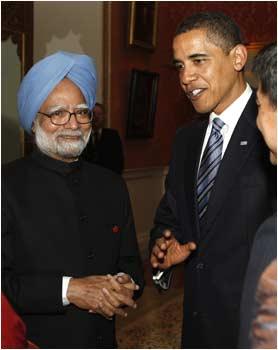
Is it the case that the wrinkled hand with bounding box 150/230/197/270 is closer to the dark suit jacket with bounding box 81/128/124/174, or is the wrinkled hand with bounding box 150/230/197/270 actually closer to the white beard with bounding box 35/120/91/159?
the white beard with bounding box 35/120/91/159

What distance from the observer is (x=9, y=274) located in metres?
1.87

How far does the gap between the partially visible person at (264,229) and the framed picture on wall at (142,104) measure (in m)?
5.39

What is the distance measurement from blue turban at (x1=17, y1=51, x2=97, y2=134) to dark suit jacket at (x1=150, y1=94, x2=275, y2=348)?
25.9 inches

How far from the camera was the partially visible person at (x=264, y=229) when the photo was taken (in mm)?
1162

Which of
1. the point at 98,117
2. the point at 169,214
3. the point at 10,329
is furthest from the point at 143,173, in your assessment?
the point at 10,329

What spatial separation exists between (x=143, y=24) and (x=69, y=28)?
130 cm

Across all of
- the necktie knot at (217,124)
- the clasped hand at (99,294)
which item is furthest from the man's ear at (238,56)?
the clasped hand at (99,294)

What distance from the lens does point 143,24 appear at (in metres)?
6.66

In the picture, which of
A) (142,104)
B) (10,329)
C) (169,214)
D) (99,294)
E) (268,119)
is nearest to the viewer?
(268,119)

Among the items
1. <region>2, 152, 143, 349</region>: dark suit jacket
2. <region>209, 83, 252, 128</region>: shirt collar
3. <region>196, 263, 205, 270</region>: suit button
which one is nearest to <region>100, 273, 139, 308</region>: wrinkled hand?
<region>2, 152, 143, 349</region>: dark suit jacket

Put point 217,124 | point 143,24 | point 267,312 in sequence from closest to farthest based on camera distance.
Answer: point 267,312 < point 217,124 < point 143,24

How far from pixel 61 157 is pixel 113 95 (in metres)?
4.34

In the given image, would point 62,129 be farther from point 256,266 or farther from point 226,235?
point 256,266

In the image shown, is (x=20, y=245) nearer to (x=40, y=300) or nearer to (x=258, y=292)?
(x=40, y=300)
